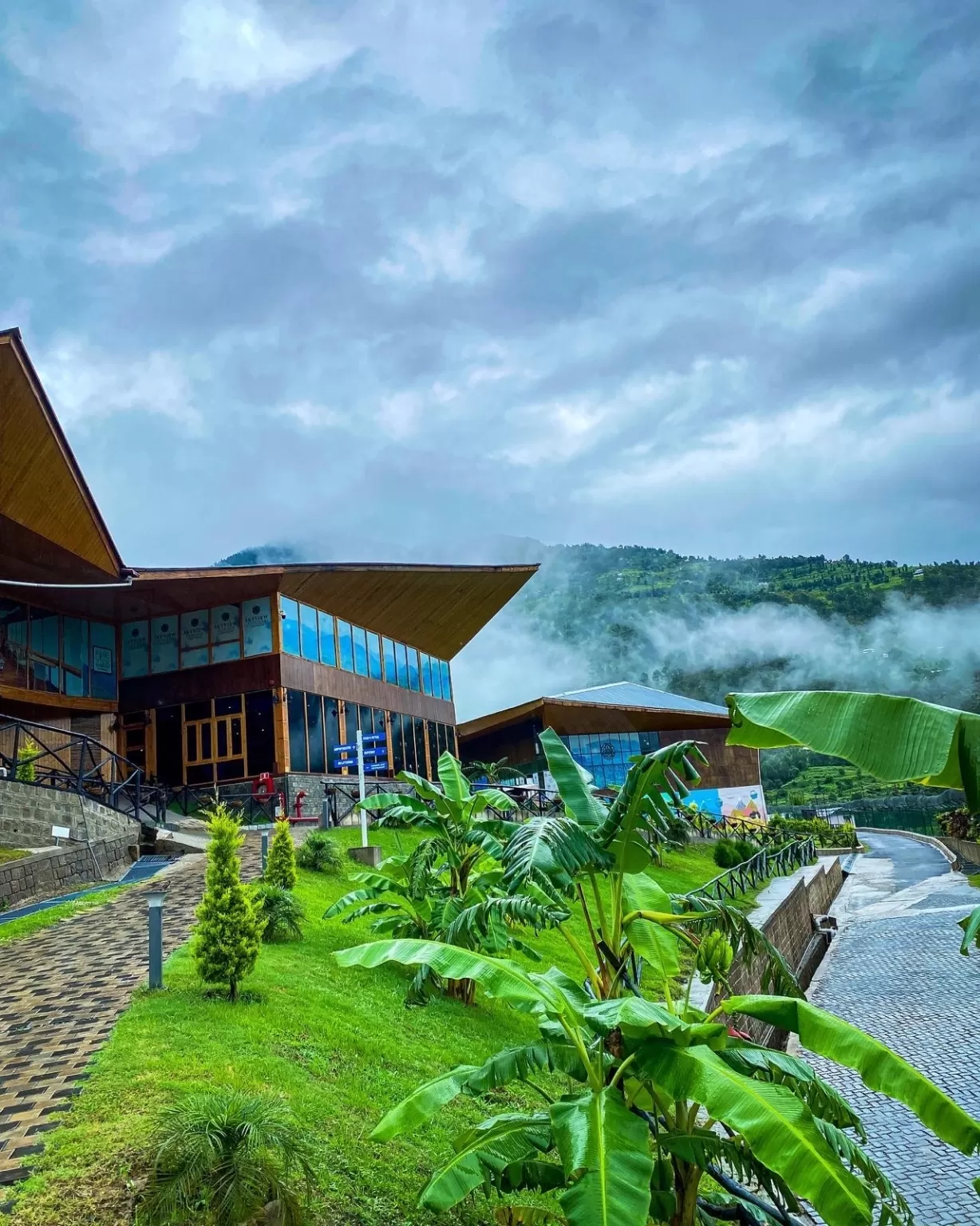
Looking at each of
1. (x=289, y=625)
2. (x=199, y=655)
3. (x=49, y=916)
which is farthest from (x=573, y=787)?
(x=199, y=655)

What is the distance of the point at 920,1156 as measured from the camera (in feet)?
29.6

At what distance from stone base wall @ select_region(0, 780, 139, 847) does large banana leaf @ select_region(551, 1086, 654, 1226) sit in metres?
12.4

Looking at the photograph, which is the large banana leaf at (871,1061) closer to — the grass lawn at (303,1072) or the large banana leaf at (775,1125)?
the large banana leaf at (775,1125)

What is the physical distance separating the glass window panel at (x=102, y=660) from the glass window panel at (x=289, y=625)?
522 cm

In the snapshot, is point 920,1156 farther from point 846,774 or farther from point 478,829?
point 846,774

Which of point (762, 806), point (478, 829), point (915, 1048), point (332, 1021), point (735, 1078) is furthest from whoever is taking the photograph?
point (762, 806)

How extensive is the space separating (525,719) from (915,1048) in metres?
27.5

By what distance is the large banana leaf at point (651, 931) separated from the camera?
5.83 m

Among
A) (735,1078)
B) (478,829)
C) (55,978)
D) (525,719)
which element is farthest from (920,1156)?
(525,719)

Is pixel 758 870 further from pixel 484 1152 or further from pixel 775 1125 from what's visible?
pixel 775 1125

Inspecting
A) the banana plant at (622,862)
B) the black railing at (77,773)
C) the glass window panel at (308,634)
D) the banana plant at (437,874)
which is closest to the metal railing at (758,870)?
the banana plant at (437,874)

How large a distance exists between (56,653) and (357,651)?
8.22m

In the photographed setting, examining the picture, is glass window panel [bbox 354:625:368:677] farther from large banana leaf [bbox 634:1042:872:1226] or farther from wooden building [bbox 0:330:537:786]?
large banana leaf [bbox 634:1042:872:1226]

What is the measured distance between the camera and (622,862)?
5.34m
